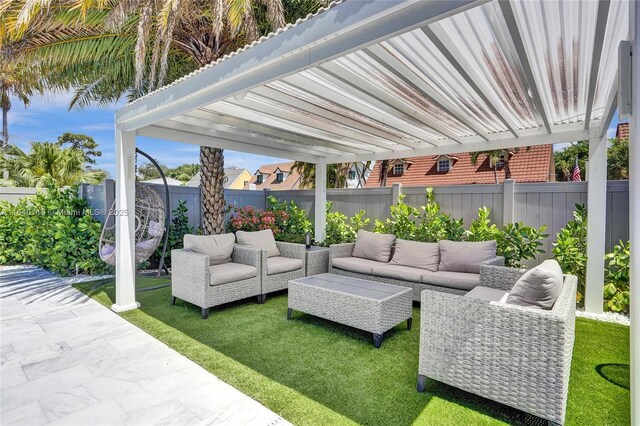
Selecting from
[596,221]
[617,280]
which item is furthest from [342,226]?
[617,280]

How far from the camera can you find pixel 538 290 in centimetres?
258

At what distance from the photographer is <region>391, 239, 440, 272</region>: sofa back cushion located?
5258mm

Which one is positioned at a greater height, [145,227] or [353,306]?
[145,227]

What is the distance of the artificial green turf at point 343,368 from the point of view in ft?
8.18

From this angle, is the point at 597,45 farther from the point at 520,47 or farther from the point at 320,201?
the point at 320,201

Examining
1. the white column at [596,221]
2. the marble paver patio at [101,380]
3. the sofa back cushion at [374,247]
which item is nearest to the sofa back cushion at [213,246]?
the marble paver patio at [101,380]

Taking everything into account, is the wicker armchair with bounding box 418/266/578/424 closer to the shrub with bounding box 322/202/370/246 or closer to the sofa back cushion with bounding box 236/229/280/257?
the sofa back cushion with bounding box 236/229/280/257

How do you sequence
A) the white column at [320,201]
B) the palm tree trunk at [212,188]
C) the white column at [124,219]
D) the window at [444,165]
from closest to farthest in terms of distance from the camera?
1. the white column at [124,219]
2. the palm tree trunk at [212,188]
3. the white column at [320,201]
4. the window at [444,165]

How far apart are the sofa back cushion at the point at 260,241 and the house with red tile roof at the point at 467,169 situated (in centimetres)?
1084

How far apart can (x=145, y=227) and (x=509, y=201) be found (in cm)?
636

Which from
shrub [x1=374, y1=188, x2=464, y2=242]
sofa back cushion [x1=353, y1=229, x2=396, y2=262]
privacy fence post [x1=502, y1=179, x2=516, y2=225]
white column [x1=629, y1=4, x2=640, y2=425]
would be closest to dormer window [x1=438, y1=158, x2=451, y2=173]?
shrub [x1=374, y1=188, x2=464, y2=242]

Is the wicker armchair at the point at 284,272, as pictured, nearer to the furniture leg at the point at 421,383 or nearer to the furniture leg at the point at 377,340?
the furniture leg at the point at 377,340

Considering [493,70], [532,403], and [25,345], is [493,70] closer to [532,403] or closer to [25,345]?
[532,403]

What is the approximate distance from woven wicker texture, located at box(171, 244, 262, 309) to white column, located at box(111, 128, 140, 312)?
61 cm
